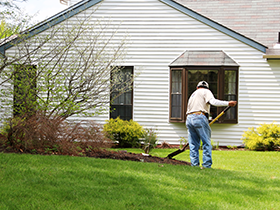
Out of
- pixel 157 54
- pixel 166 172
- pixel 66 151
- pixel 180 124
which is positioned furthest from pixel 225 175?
pixel 157 54

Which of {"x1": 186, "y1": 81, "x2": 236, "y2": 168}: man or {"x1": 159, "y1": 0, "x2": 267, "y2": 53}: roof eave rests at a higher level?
{"x1": 159, "y1": 0, "x2": 267, "y2": 53}: roof eave

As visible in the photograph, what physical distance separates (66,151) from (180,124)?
6684 millimetres

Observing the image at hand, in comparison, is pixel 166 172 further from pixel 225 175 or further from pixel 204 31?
pixel 204 31

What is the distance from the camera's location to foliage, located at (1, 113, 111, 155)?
22.4 feet

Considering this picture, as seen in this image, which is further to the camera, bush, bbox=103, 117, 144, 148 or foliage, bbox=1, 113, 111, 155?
bush, bbox=103, 117, 144, 148

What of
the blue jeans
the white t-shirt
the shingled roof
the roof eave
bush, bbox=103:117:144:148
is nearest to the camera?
the blue jeans

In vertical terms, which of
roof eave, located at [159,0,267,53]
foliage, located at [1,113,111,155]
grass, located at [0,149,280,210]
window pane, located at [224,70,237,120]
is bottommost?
grass, located at [0,149,280,210]

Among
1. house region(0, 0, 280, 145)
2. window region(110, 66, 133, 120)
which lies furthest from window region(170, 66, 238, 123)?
window region(110, 66, 133, 120)

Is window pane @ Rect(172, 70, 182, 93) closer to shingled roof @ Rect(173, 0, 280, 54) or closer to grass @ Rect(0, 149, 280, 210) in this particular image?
shingled roof @ Rect(173, 0, 280, 54)

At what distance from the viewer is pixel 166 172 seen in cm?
600

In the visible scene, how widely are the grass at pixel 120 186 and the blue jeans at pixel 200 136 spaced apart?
25.7 inches

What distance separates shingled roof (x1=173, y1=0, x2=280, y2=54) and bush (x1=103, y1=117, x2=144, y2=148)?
612 cm

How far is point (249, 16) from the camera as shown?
15.1 metres

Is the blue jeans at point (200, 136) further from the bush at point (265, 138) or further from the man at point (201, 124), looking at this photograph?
the bush at point (265, 138)
